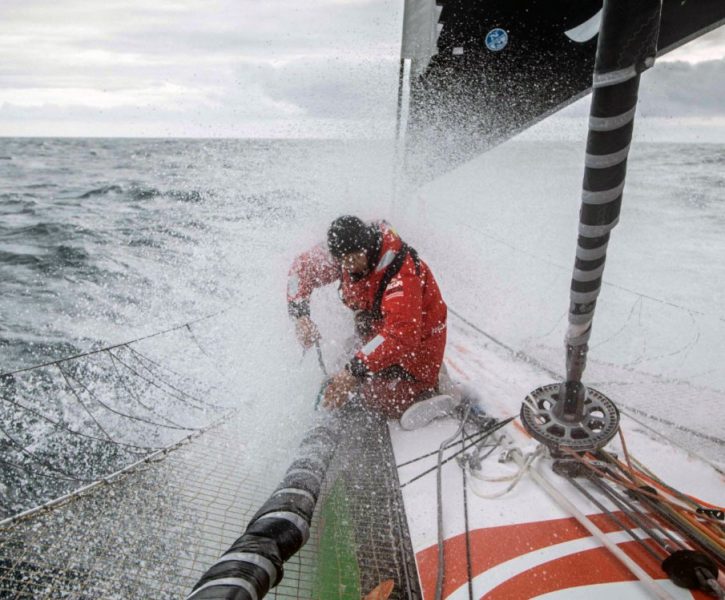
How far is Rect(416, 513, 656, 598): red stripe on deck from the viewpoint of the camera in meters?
1.90

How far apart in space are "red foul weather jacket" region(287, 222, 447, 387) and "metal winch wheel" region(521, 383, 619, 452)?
846 millimetres

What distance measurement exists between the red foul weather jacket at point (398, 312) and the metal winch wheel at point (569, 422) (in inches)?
33.3

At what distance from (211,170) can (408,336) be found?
89.7ft

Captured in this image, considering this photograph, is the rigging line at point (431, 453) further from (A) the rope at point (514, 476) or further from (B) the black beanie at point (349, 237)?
(B) the black beanie at point (349, 237)

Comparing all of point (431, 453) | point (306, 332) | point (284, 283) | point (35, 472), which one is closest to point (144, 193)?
point (284, 283)

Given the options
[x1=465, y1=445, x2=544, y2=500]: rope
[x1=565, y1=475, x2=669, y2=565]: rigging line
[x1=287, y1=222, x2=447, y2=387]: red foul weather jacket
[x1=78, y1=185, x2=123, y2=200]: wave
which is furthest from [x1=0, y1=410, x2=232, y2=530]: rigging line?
[x1=78, y1=185, x2=123, y2=200]: wave

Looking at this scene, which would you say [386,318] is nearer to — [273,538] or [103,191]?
[273,538]

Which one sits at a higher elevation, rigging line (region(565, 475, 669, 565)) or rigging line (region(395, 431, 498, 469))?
rigging line (region(565, 475, 669, 565))

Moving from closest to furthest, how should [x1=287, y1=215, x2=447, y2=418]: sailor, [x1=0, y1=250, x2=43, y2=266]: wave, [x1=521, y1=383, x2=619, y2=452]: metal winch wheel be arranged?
[x1=521, y1=383, x2=619, y2=452]: metal winch wheel → [x1=287, y1=215, x2=447, y2=418]: sailor → [x1=0, y1=250, x2=43, y2=266]: wave

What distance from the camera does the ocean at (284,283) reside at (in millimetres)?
4512

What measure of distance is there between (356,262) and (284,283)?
2778 millimetres

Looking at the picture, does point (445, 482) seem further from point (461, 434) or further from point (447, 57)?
point (447, 57)

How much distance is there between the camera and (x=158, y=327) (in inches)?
261

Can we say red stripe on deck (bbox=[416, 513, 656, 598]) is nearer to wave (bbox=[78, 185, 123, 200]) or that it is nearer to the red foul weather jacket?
the red foul weather jacket
